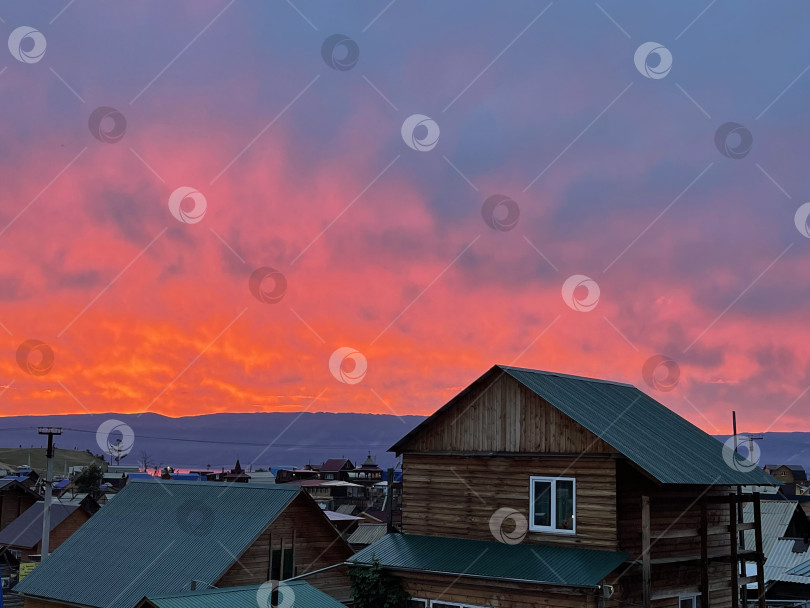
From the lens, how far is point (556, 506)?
25.4 metres

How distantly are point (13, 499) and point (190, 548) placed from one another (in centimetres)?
4758

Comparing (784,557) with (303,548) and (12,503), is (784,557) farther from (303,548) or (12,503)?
(12,503)

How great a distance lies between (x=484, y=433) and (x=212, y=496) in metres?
14.2

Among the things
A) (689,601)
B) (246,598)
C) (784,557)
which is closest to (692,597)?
(689,601)

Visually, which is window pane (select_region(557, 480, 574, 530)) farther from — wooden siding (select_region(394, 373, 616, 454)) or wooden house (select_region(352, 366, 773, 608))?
wooden siding (select_region(394, 373, 616, 454))

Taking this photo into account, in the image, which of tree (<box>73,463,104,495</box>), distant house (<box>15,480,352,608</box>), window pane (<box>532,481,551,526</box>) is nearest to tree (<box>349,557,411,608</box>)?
window pane (<box>532,481,551,526</box>)

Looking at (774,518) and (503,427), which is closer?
(503,427)

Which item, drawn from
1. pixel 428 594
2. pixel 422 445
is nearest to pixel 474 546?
pixel 428 594

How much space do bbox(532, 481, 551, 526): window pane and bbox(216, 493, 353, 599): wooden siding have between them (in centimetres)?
1184

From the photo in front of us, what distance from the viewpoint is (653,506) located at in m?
25.5

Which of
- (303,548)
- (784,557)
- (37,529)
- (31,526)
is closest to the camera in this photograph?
(303,548)

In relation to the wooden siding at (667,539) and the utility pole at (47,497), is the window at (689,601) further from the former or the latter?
the utility pole at (47,497)

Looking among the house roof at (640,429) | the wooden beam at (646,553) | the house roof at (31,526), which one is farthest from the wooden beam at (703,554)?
the house roof at (31,526)

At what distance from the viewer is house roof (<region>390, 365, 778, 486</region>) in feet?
82.5
